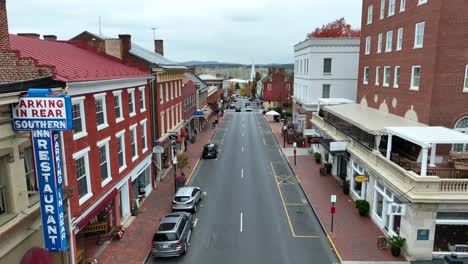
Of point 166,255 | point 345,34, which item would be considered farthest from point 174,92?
point 345,34

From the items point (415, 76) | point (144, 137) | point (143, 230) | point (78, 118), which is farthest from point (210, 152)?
point (78, 118)

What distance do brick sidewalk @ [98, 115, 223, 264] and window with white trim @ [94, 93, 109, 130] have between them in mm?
6498

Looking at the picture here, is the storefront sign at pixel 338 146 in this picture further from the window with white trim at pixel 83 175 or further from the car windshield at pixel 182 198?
the window with white trim at pixel 83 175

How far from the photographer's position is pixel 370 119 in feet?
86.9

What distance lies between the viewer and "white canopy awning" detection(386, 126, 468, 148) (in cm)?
1709

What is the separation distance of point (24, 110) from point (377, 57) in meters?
29.4

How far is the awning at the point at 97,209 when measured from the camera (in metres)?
16.6

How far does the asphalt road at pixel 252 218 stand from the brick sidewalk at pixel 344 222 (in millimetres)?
695

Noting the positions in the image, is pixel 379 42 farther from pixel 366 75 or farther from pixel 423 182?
pixel 423 182

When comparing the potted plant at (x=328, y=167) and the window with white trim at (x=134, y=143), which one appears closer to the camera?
the window with white trim at (x=134, y=143)

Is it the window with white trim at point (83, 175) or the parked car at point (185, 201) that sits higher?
the window with white trim at point (83, 175)

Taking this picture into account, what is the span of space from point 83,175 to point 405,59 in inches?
914

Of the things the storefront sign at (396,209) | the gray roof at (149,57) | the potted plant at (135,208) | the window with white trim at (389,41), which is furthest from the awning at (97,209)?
the window with white trim at (389,41)

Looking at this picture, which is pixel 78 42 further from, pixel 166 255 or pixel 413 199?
pixel 413 199
